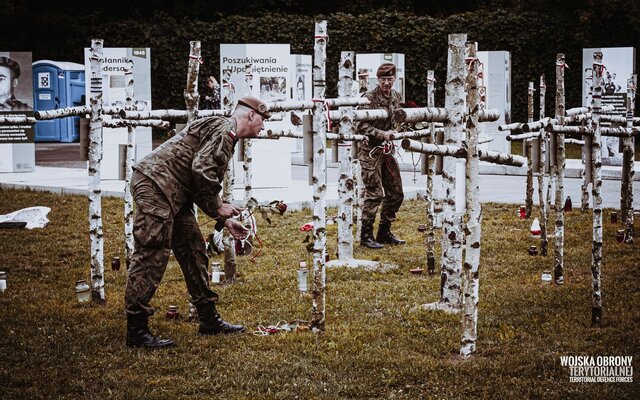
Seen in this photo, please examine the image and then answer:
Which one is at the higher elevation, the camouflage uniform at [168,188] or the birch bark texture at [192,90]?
the birch bark texture at [192,90]

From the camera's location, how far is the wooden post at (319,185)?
25.1ft

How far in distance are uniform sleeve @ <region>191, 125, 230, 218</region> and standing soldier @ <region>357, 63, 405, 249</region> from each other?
14.1 ft

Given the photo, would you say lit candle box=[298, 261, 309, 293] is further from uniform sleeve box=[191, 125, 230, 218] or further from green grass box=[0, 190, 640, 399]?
uniform sleeve box=[191, 125, 230, 218]

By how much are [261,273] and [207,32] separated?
23.6 meters

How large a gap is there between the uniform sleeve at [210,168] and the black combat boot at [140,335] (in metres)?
Answer: 0.96

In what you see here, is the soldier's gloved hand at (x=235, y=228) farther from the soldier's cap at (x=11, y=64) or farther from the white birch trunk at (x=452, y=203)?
the soldier's cap at (x=11, y=64)

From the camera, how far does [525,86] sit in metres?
30.1

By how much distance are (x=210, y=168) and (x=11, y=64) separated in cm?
1511

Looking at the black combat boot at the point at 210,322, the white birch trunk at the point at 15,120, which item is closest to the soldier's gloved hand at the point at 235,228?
the black combat boot at the point at 210,322

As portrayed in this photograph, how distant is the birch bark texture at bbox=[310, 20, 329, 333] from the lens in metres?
7.66

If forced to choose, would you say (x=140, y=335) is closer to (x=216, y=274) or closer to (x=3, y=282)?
(x=216, y=274)

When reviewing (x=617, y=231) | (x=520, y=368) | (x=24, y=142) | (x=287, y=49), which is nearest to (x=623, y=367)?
(x=520, y=368)

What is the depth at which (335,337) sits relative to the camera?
751 cm

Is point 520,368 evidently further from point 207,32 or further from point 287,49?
point 207,32
